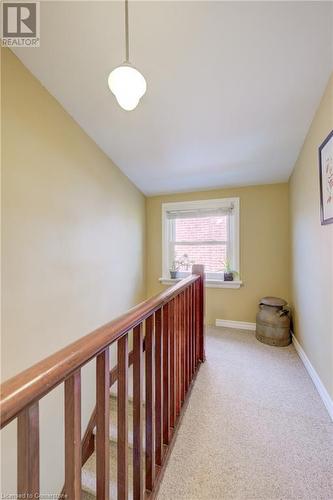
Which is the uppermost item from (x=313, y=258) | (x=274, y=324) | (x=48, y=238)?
(x=48, y=238)

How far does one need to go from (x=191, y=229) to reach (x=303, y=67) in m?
2.30

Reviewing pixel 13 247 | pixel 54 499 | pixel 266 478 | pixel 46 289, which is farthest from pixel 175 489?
pixel 13 247

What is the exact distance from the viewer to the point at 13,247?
164 centimetres

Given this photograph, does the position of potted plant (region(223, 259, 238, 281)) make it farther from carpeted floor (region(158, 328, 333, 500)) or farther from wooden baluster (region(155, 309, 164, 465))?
wooden baluster (region(155, 309, 164, 465))

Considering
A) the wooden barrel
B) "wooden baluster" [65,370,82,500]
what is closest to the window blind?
the wooden barrel

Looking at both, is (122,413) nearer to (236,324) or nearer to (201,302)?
(201,302)

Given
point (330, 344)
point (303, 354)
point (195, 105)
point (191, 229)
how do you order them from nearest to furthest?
point (330, 344) → point (195, 105) → point (303, 354) → point (191, 229)

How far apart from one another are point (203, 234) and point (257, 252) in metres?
0.83

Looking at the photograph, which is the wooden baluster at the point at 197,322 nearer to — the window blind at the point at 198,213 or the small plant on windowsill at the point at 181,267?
the small plant on windowsill at the point at 181,267

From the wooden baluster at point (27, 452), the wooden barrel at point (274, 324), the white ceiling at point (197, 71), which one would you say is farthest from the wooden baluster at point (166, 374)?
the wooden barrel at point (274, 324)

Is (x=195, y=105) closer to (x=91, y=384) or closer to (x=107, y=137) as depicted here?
(x=107, y=137)

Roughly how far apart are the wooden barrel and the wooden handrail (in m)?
2.39

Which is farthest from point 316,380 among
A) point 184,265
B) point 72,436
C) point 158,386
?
point 184,265

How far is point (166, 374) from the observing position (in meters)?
1.31
